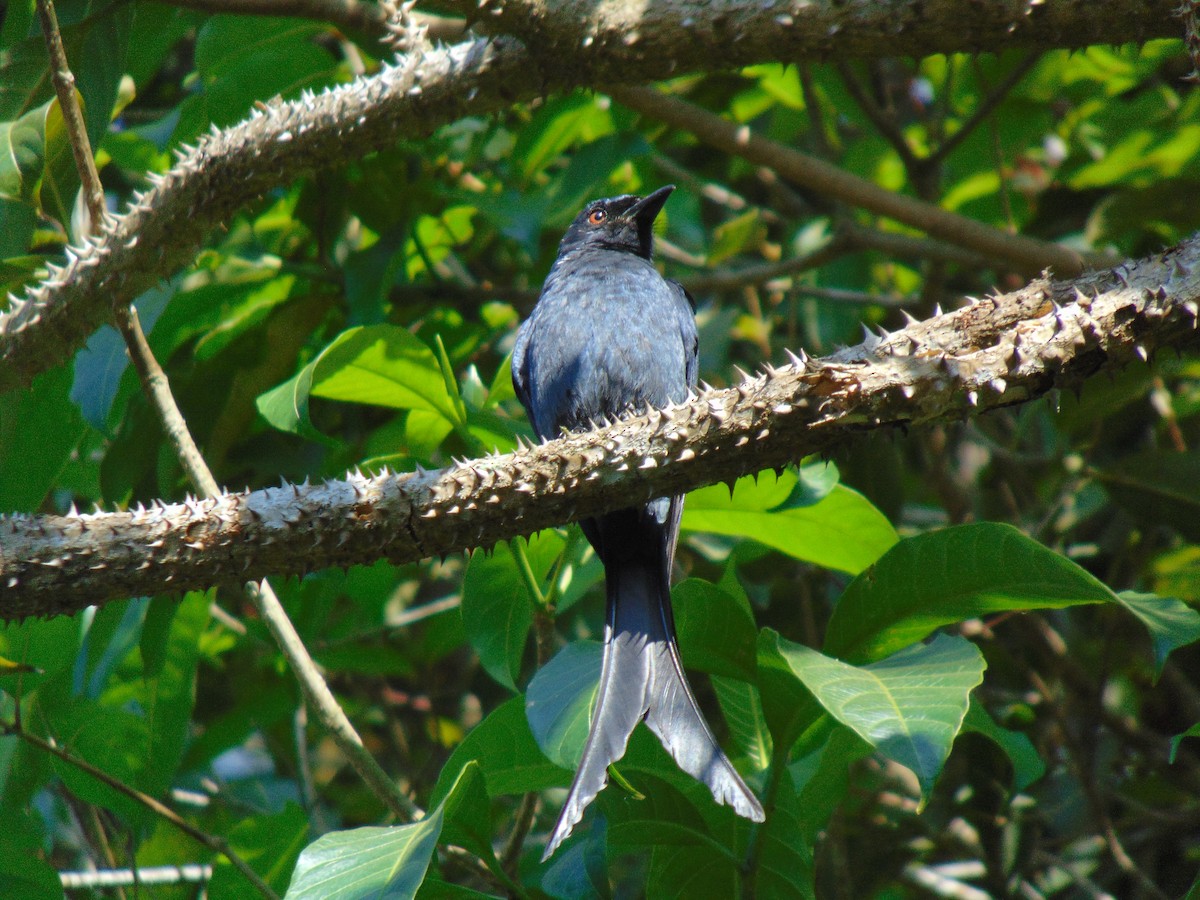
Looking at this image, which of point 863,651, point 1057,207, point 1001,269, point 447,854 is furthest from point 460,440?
point 1057,207

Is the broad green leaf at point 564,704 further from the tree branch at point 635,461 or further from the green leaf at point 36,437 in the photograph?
the green leaf at point 36,437

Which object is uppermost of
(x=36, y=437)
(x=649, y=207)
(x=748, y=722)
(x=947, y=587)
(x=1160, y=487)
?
(x=649, y=207)

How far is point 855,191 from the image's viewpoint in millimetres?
3566

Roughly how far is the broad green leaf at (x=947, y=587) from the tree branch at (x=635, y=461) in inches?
16.4

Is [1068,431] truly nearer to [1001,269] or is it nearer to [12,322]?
[1001,269]

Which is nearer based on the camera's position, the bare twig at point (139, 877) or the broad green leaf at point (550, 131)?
the bare twig at point (139, 877)

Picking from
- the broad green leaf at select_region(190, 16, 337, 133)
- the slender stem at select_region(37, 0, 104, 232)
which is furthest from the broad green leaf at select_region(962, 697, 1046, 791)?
the broad green leaf at select_region(190, 16, 337, 133)

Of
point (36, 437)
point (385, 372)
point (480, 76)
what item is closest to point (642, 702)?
point (385, 372)

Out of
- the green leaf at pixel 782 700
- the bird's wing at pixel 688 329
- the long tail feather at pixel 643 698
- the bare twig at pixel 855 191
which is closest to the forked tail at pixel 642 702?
the long tail feather at pixel 643 698

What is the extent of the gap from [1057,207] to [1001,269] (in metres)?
1.20

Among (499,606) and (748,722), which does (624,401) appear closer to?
(499,606)

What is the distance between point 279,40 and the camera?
10.8ft

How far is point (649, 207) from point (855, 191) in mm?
700

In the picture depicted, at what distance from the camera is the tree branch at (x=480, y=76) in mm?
2254
